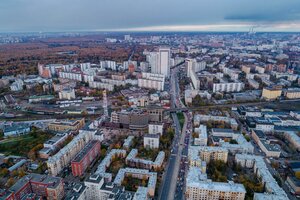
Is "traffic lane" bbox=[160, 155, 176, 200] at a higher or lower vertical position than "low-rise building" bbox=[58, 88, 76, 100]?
lower

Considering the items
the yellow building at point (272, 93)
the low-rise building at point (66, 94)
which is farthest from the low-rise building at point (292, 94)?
the low-rise building at point (66, 94)

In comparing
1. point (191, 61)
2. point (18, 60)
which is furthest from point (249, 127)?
point (18, 60)

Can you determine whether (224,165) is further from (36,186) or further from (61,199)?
(36,186)

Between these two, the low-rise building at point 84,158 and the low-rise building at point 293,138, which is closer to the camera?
the low-rise building at point 84,158

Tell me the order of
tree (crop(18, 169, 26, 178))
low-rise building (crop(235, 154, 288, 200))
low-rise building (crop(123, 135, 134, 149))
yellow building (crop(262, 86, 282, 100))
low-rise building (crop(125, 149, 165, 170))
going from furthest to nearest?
yellow building (crop(262, 86, 282, 100)), low-rise building (crop(123, 135, 134, 149)), low-rise building (crop(125, 149, 165, 170)), tree (crop(18, 169, 26, 178)), low-rise building (crop(235, 154, 288, 200))

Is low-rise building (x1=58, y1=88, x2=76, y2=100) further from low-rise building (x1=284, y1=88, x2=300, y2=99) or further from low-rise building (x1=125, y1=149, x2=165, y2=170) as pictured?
low-rise building (x1=284, y1=88, x2=300, y2=99)

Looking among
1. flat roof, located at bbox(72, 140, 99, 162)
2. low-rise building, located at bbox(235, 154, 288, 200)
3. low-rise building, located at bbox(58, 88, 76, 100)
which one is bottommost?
low-rise building, located at bbox(235, 154, 288, 200)

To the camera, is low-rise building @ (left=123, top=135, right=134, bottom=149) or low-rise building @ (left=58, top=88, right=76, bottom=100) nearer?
low-rise building @ (left=123, top=135, right=134, bottom=149)

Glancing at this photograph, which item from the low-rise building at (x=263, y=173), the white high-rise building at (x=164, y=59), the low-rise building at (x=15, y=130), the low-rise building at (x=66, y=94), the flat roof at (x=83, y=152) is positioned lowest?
the low-rise building at (x=263, y=173)

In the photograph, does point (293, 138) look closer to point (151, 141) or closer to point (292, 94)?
point (151, 141)

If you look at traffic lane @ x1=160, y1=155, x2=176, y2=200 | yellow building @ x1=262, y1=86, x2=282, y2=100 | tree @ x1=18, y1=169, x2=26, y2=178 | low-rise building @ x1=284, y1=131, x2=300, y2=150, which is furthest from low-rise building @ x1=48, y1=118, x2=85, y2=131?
yellow building @ x1=262, y1=86, x2=282, y2=100

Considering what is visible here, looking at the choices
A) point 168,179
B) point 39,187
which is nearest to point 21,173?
point 39,187

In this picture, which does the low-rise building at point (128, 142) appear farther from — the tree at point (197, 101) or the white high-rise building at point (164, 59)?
the white high-rise building at point (164, 59)
